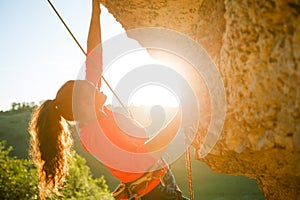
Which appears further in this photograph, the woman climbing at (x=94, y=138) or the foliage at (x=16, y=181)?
the foliage at (x=16, y=181)

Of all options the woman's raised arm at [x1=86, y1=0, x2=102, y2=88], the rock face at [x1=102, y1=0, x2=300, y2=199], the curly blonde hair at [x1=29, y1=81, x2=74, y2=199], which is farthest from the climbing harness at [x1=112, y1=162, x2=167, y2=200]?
the woman's raised arm at [x1=86, y1=0, x2=102, y2=88]

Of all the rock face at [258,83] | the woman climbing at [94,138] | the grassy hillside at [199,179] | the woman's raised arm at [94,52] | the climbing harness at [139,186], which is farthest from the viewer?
the grassy hillside at [199,179]

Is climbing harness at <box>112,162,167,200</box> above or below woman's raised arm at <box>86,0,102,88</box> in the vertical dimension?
below

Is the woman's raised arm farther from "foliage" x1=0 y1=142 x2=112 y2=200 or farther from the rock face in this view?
"foliage" x1=0 y1=142 x2=112 y2=200

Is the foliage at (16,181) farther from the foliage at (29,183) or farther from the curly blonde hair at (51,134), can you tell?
the curly blonde hair at (51,134)

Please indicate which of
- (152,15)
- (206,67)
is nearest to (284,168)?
(206,67)

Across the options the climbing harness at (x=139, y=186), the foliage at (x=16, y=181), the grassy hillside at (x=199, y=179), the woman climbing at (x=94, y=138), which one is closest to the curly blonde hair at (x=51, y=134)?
the woman climbing at (x=94, y=138)

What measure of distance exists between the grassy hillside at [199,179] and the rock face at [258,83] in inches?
739

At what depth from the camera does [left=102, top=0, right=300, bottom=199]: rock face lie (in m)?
1.05

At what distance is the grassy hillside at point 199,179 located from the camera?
19938mm

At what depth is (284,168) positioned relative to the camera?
126 cm

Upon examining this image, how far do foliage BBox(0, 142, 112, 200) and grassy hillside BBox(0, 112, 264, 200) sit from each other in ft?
40.4

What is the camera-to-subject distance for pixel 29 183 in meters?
6.19

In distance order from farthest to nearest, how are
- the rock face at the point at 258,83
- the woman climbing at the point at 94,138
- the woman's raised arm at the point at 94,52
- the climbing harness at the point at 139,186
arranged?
the woman's raised arm at the point at 94,52 < the climbing harness at the point at 139,186 < the woman climbing at the point at 94,138 < the rock face at the point at 258,83
